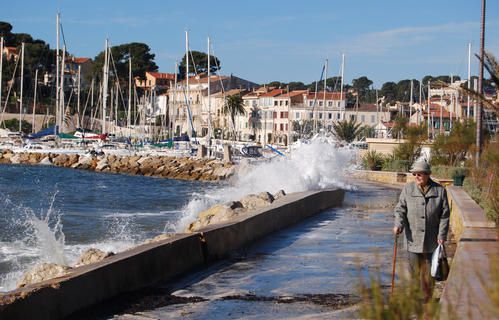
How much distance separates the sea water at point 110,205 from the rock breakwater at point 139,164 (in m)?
5.83

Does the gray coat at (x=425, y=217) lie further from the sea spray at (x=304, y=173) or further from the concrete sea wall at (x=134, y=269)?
the sea spray at (x=304, y=173)

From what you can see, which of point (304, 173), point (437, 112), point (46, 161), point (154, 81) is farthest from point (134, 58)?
point (304, 173)

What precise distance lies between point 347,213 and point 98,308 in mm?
13972

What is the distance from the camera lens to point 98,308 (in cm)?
956

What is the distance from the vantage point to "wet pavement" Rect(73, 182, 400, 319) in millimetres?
9672

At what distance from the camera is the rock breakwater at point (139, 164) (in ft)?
214

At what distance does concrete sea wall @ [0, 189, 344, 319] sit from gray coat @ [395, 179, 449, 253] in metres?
3.27

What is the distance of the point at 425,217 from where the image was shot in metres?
9.41

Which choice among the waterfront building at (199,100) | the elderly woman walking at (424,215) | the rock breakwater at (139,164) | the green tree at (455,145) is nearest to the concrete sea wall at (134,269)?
the elderly woman walking at (424,215)

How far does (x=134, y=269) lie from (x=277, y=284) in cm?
193

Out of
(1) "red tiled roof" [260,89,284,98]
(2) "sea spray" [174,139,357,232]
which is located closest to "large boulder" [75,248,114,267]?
(2) "sea spray" [174,139,357,232]

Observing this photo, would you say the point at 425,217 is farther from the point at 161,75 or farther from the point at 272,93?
the point at 161,75

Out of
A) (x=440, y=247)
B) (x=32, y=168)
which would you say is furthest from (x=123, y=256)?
(x=32, y=168)

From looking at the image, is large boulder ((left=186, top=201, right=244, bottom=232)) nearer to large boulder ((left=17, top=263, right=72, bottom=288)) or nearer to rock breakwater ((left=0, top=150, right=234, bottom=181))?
large boulder ((left=17, top=263, right=72, bottom=288))
